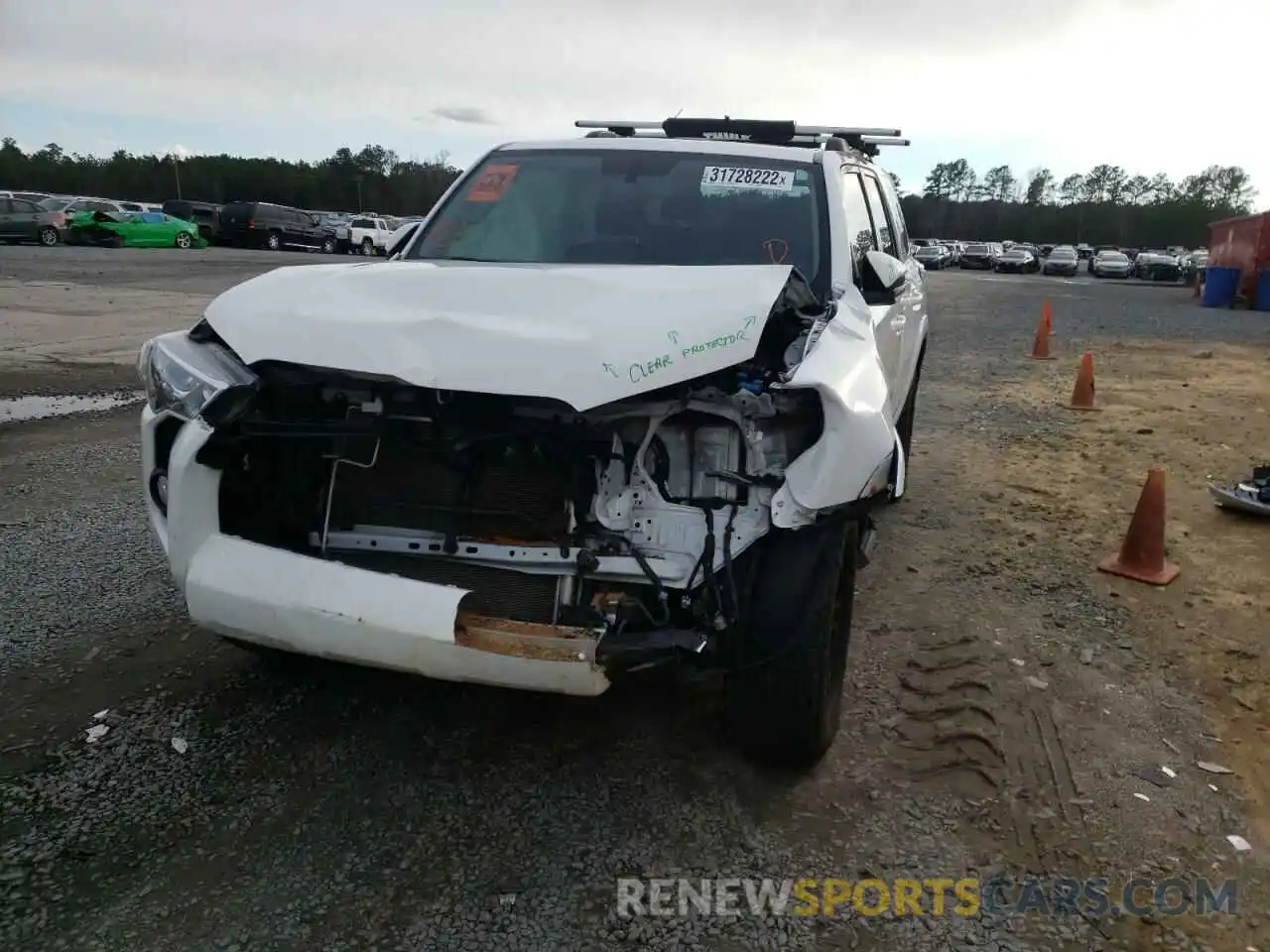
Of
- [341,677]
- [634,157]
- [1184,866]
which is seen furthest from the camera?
[634,157]

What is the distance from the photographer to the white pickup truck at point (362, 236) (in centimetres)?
3731

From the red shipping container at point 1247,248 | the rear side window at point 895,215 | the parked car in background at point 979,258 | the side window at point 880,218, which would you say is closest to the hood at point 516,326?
the side window at point 880,218

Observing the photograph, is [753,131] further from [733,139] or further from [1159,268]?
[1159,268]

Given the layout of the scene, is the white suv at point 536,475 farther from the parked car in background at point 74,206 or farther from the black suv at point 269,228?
the black suv at point 269,228

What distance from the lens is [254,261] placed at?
26859mm

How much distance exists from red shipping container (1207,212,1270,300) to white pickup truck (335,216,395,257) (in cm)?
2834

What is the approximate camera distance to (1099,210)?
9088 centimetres

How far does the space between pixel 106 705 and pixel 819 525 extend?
245 cm

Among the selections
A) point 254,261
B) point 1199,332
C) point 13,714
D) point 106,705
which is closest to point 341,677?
point 106,705

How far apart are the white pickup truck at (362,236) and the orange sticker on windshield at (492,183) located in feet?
112

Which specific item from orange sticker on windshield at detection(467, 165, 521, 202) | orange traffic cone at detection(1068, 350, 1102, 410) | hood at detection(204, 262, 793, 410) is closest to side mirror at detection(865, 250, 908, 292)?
hood at detection(204, 262, 793, 410)

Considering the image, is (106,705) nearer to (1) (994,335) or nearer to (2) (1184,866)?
(2) (1184,866)

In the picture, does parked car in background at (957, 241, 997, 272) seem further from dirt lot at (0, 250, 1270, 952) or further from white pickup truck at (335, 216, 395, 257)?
dirt lot at (0, 250, 1270, 952)

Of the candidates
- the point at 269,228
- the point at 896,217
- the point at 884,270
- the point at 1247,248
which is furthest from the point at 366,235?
the point at 884,270
